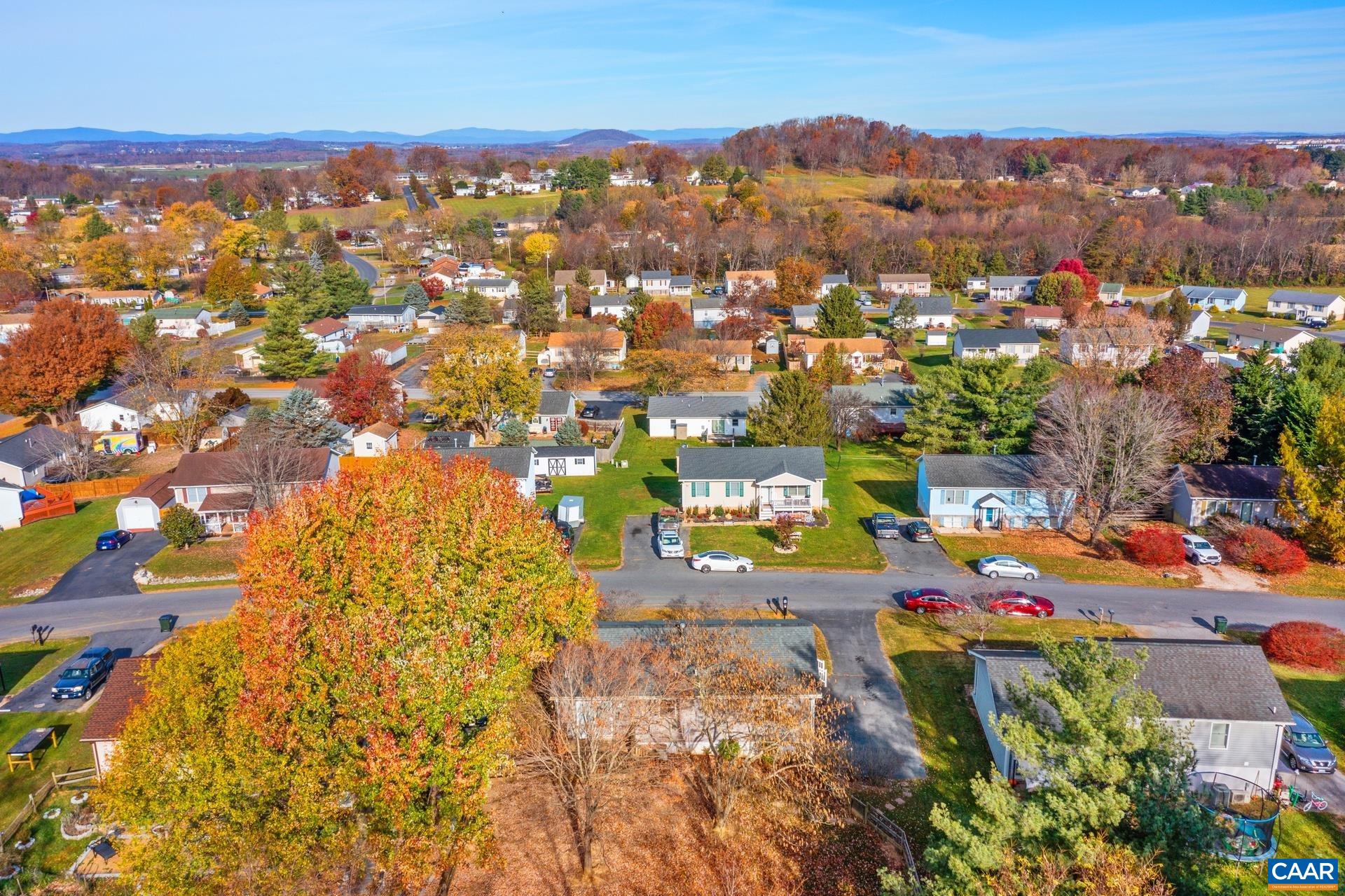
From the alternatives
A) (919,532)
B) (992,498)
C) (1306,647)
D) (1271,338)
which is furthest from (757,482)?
(1271,338)

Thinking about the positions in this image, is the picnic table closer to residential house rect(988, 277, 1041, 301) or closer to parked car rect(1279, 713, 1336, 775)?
parked car rect(1279, 713, 1336, 775)

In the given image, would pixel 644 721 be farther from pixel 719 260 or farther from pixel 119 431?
pixel 719 260

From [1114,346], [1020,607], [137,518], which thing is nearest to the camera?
[1020,607]

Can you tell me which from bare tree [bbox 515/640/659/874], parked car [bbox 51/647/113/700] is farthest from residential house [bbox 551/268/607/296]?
bare tree [bbox 515/640/659/874]

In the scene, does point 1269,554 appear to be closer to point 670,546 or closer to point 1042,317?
point 670,546

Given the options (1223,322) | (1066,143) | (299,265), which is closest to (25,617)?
(299,265)
